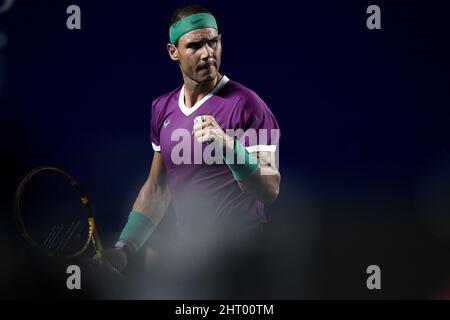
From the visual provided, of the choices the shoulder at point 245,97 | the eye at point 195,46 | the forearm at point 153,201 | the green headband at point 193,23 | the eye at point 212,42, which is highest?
the green headband at point 193,23

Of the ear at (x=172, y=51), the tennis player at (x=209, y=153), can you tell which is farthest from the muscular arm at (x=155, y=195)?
the ear at (x=172, y=51)

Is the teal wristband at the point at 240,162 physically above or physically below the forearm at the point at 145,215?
above

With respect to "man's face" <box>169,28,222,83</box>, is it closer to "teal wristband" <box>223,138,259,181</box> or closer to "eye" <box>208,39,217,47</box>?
"eye" <box>208,39,217,47</box>

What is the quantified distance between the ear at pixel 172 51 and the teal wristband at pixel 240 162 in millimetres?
776

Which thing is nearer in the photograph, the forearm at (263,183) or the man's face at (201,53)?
the forearm at (263,183)

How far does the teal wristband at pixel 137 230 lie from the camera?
507 cm

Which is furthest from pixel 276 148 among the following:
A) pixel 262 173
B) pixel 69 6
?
pixel 69 6

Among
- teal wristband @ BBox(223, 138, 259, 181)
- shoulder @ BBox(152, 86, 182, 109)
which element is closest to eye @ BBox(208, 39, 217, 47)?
shoulder @ BBox(152, 86, 182, 109)

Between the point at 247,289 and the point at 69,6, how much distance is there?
87.9 inches

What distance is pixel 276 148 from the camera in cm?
484

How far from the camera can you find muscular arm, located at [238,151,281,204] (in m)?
4.59

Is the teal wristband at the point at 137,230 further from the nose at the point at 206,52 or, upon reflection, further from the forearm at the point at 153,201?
the nose at the point at 206,52

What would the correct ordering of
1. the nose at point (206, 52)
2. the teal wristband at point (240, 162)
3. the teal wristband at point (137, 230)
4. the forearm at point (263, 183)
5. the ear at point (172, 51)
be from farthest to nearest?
the teal wristband at point (137, 230)
the ear at point (172, 51)
the nose at point (206, 52)
the forearm at point (263, 183)
the teal wristband at point (240, 162)

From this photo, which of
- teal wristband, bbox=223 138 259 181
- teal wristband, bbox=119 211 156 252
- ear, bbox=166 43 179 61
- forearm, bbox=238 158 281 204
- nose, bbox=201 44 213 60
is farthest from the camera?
teal wristband, bbox=119 211 156 252
